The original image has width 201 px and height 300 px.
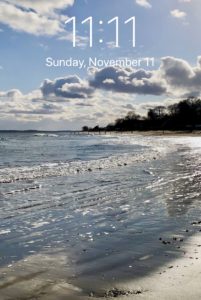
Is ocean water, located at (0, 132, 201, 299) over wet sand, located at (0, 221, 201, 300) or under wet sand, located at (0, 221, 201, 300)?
under

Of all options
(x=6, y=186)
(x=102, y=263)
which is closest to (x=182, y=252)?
(x=102, y=263)

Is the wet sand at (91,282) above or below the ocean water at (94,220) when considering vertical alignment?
above

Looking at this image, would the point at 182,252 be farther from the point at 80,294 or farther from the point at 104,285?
the point at 80,294

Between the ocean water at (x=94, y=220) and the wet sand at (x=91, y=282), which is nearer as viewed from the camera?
the wet sand at (x=91, y=282)

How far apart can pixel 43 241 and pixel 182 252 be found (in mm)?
2679

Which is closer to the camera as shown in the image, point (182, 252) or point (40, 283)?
point (40, 283)

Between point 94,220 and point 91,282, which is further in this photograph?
point 94,220

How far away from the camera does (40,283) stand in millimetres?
5629

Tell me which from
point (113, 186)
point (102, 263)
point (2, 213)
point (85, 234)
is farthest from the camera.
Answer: point (113, 186)

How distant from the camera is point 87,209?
11.5 meters

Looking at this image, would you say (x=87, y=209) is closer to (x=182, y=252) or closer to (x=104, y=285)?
(x=182, y=252)

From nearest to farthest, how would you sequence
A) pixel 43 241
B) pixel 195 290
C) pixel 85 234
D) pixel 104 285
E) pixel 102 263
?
pixel 195 290, pixel 104 285, pixel 102 263, pixel 43 241, pixel 85 234

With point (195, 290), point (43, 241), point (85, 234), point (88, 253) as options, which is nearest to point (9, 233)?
point (43, 241)

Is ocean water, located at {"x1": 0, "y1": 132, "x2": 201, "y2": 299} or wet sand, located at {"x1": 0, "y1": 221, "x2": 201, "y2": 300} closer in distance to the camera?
wet sand, located at {"x1": 0, "y1": 221, "x2": 201, "y2": 300}
